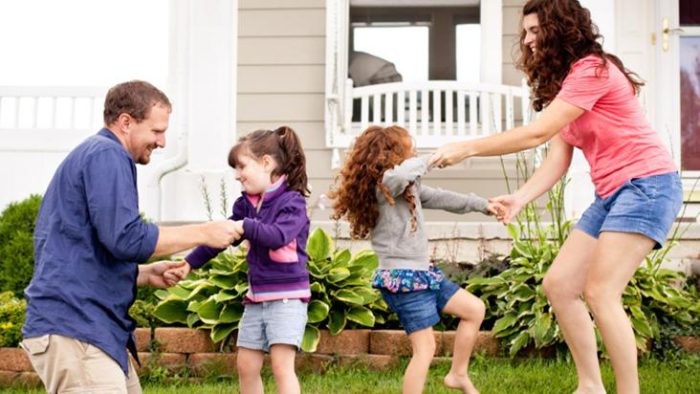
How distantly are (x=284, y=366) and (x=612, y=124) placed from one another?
5.16 feet

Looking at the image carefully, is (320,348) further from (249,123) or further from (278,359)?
(249,123)

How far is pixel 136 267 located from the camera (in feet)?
9.97

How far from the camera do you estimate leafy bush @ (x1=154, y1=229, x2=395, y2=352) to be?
16.4 ft

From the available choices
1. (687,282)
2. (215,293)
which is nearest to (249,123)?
(215,293)

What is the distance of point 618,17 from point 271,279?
532cm

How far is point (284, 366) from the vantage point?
143 inches

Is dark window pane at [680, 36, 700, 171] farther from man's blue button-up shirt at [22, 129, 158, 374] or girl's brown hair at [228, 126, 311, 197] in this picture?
man's blue button-up shirt at [22, 129, 158, 374]

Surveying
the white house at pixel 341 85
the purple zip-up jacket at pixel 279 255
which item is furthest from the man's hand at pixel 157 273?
the white house at pixel 341 85

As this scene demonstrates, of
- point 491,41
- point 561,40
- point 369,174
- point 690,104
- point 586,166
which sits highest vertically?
point 491,41

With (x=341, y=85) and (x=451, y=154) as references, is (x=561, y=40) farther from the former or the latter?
(x=341, y=85)

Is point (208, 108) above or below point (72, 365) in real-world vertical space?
above

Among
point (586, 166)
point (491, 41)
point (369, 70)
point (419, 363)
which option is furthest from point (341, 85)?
point (419, 363)

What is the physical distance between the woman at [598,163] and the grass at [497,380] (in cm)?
65

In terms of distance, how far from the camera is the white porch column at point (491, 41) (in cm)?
764
